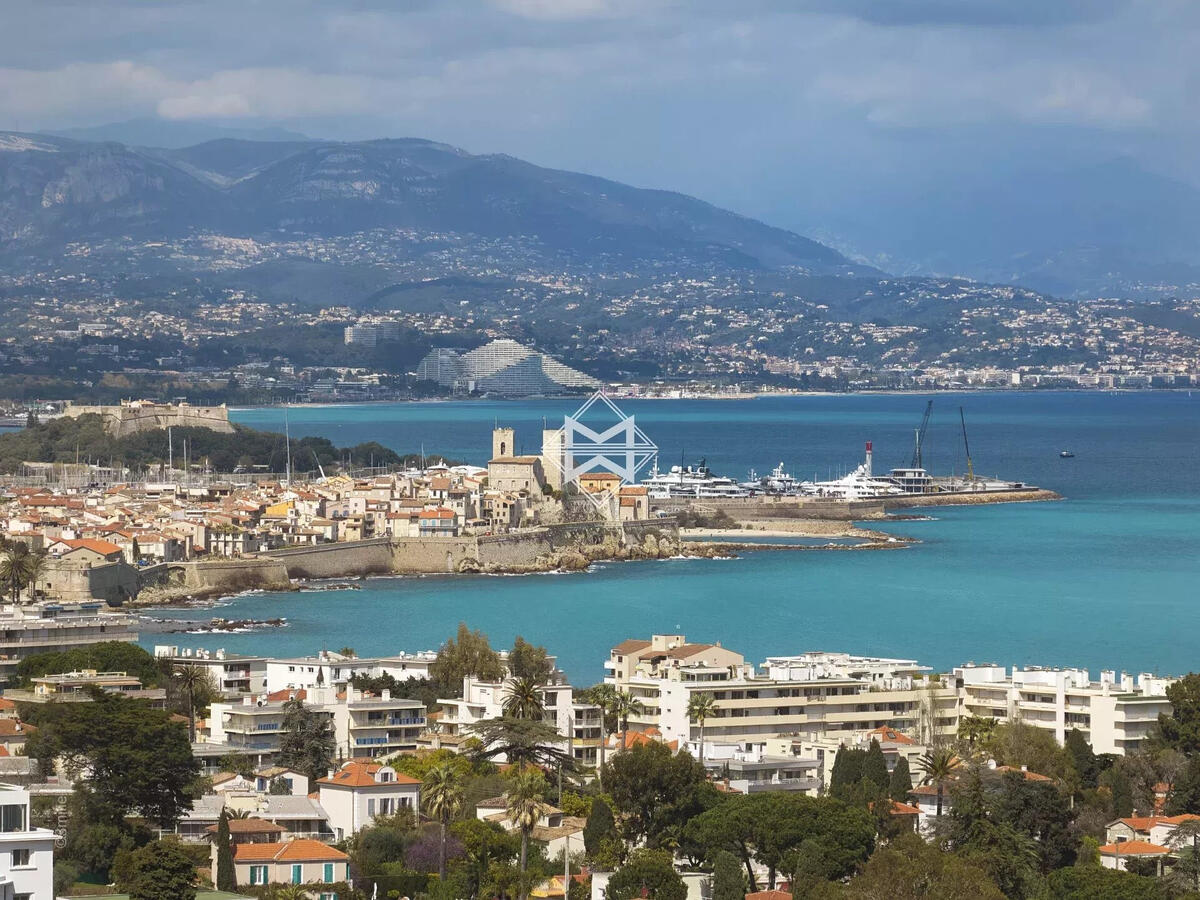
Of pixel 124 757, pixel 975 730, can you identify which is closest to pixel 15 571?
pixel 975 730

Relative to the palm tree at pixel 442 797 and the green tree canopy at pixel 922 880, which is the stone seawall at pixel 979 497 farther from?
the green tree canopy at pixel 922 880

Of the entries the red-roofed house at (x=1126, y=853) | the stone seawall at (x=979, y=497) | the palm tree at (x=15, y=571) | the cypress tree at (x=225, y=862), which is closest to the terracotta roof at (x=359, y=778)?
the cypress tree at (x=225, y=862)

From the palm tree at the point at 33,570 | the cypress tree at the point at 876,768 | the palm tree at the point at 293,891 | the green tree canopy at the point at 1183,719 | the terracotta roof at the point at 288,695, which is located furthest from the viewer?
the palm tree at the point at 33,570

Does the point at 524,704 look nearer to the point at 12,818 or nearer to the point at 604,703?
the point at 604,703

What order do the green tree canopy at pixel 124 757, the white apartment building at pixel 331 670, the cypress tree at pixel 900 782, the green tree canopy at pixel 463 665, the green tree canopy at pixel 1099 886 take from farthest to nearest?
the white apartment building at pixel 331 670 < the green tree canopy at pixel 463 665 < the cypress tree at pixel 900 782 < the green tree canopy at pixel 124 757 < the green tree canopy at pixel 1099 886

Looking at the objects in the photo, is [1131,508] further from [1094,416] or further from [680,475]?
[1094,416]

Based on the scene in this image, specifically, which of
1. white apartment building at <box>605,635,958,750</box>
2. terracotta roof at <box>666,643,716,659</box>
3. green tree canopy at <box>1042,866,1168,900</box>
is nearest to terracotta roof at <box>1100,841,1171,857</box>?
green tree canopy at <box>1042,866,1168,900</box>
